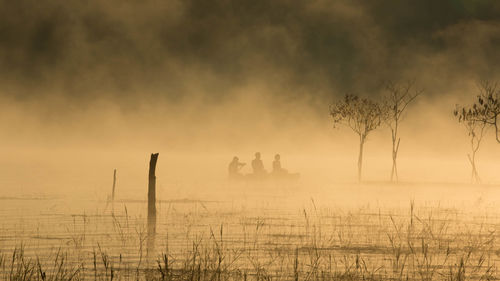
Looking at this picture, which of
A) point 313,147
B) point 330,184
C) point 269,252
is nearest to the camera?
point 269,252

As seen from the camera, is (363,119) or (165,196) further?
(363,119)

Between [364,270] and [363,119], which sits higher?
[363,119]

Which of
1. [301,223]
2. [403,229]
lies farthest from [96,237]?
[403,229]

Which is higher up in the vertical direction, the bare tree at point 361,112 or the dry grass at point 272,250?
the bare tree at point 361,112

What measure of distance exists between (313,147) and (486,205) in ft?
530

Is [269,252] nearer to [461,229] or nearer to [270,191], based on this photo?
[461,229]

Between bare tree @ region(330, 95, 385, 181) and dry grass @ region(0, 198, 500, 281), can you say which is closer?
dry grass @ region(0, 198, 500, 281)

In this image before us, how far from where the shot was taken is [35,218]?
28.2 meters

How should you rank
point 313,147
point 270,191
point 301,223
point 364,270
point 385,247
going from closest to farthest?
point 364,270
point 385,247
point 301,223
point 270,191
point 313,147

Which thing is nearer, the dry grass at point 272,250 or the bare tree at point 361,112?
the dry grass at point 272,250

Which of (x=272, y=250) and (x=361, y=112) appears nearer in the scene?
(x=272, y=250)

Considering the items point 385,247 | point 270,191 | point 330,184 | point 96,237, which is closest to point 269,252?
point 385,247

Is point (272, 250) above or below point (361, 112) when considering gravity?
below

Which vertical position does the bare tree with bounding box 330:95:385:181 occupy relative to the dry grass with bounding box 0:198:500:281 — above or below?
above
